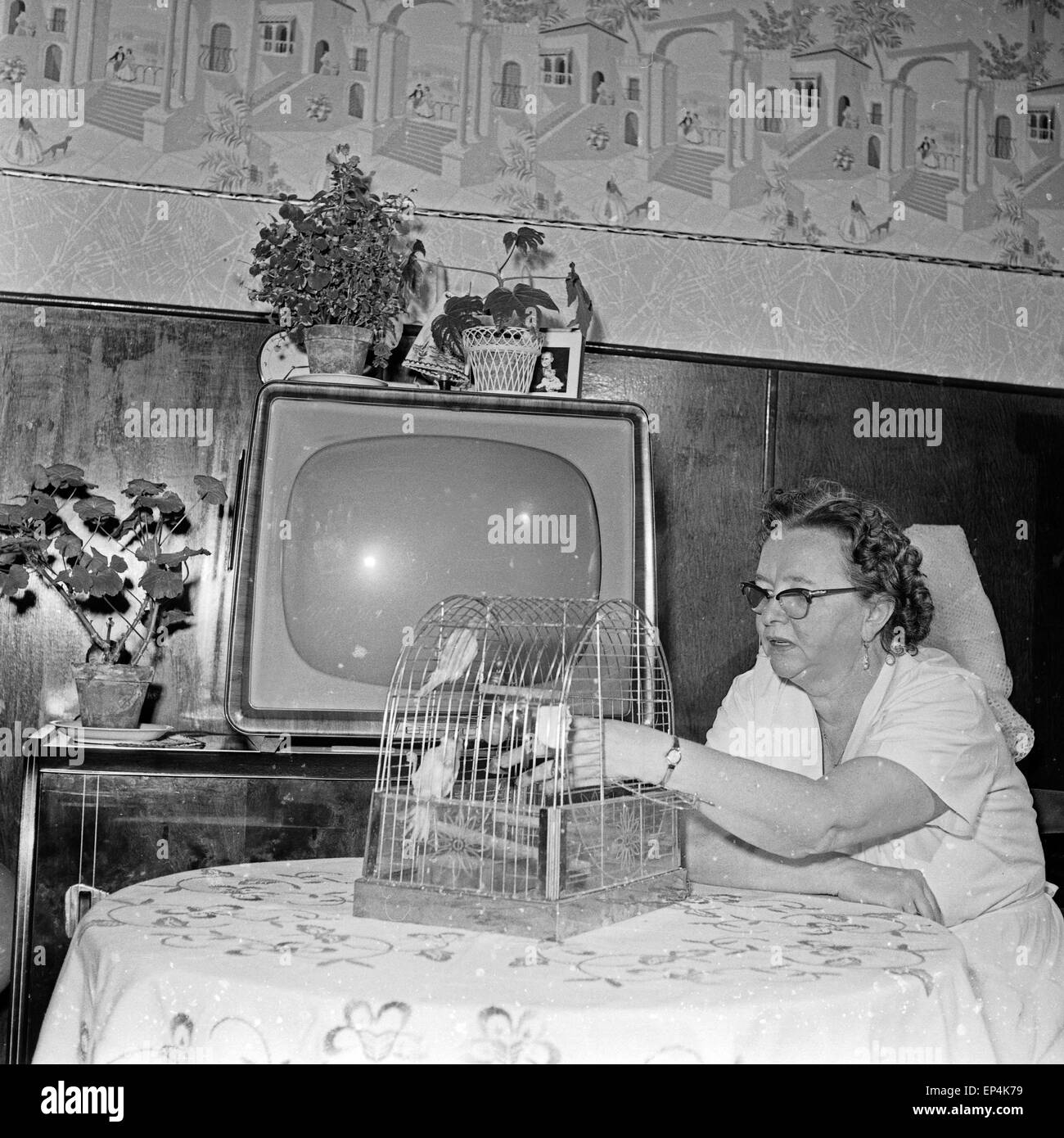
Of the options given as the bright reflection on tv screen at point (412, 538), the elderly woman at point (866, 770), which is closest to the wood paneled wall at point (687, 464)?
the bright reflection on tv screen at point (412, 538)

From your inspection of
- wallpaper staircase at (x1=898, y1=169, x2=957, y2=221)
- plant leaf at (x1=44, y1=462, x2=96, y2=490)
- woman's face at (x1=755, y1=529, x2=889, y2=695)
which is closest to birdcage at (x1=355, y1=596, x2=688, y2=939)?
woman's face at (x1=755, y1=529, x2=889, y2=695)

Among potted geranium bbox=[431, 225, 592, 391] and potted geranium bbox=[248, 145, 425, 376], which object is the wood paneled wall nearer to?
potted geranium bbox=[248, 145, 425, 376]

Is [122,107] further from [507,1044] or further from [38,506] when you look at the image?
[507,1044]

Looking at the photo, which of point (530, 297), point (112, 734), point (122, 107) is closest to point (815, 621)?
point (530, 297)

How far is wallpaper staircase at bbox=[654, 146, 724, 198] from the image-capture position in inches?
125

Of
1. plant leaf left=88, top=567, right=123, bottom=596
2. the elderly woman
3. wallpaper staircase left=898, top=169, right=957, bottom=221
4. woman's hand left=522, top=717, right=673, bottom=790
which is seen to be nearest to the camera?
woman's hand left=522, top=717, right=673, bottom=790

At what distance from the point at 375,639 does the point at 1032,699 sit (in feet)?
5.59

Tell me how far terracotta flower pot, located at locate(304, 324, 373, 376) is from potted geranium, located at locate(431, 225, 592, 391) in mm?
188

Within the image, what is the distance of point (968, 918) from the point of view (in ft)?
6.47

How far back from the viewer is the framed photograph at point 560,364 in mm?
2699

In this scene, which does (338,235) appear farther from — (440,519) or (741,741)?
(741,741)

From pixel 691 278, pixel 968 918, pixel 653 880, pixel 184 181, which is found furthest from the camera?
pixel 691 278

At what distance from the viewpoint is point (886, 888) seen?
1.84 metres
